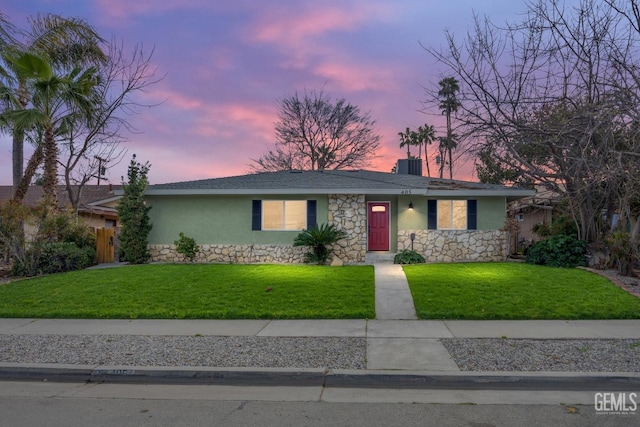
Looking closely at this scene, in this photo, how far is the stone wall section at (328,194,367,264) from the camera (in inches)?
701

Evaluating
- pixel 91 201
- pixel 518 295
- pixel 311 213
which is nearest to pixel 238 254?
pixel 311 213

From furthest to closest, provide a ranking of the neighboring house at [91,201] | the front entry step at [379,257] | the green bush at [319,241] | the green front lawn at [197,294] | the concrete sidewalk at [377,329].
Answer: the neighboring house at [91,201], the front entry step at [379,257], the green bush at [319,241], the green front lawn at [197,294], the concrete sidewalk at [377,329]

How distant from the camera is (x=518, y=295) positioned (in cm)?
1070

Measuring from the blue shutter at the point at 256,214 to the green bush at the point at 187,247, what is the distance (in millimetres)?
2418

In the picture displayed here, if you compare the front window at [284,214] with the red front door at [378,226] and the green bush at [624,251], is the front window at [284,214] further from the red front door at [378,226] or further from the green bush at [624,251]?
the green bush at [624,251]

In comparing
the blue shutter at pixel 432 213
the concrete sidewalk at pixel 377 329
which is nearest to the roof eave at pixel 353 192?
the blue shutter at pixel 432 213

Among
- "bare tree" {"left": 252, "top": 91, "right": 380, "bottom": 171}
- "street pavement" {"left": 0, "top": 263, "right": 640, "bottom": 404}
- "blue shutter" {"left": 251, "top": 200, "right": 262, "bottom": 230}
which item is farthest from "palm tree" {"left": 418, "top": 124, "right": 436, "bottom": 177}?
"street pavement" {"left": 0, "top": 263, "right": 640, "bottom": 404}

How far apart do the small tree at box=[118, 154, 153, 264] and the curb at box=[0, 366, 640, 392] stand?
11524 millimetres

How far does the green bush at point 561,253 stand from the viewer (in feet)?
50.0

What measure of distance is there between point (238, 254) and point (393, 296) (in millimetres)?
8749

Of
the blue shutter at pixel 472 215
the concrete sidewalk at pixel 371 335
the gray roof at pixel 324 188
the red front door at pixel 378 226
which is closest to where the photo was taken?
the concrete sidewalk at pixel 371 335

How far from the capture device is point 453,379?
575cm

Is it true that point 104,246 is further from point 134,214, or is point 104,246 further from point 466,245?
point 466,245

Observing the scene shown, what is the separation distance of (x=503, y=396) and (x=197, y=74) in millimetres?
16248
